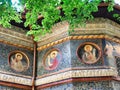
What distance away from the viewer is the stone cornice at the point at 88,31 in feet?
25.5

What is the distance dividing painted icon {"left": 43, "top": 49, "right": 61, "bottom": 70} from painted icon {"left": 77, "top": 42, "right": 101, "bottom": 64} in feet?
2.24

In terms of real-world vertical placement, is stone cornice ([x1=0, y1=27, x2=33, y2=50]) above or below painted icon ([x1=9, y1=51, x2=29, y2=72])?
above

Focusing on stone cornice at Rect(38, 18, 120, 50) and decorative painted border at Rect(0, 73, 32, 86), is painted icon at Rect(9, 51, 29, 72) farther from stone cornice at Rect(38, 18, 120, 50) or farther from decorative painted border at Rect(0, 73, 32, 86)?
stone cornice at Rect(38, 18, 120, 50)

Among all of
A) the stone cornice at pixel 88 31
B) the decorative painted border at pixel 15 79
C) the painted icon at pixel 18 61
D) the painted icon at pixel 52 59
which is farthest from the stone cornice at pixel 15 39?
the decorative painted border at pixel 15 79

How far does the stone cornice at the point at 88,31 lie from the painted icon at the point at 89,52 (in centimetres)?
27

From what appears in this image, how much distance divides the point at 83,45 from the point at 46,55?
1245 millimetres

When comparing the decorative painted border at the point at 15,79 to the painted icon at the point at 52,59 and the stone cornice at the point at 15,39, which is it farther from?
the stone cornice at the point at 15,39

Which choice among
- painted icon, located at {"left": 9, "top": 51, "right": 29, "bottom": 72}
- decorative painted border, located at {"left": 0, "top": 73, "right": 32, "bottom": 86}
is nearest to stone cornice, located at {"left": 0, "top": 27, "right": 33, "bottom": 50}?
painted icon, located at {"left": 9, "top": 51, "right": 29, "bottom": 72}

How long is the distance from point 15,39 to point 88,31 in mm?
2289

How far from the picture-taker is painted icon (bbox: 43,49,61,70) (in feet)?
25.8

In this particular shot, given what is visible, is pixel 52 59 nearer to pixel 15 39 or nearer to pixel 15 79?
pixel 15 79

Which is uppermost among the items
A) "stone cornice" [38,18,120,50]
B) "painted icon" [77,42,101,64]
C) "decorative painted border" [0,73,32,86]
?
"stone cornice" [38,18,120,50]

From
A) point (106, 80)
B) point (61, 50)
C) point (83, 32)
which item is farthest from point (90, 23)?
point (106, 80)

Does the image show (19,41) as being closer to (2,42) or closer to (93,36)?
(2,42)
